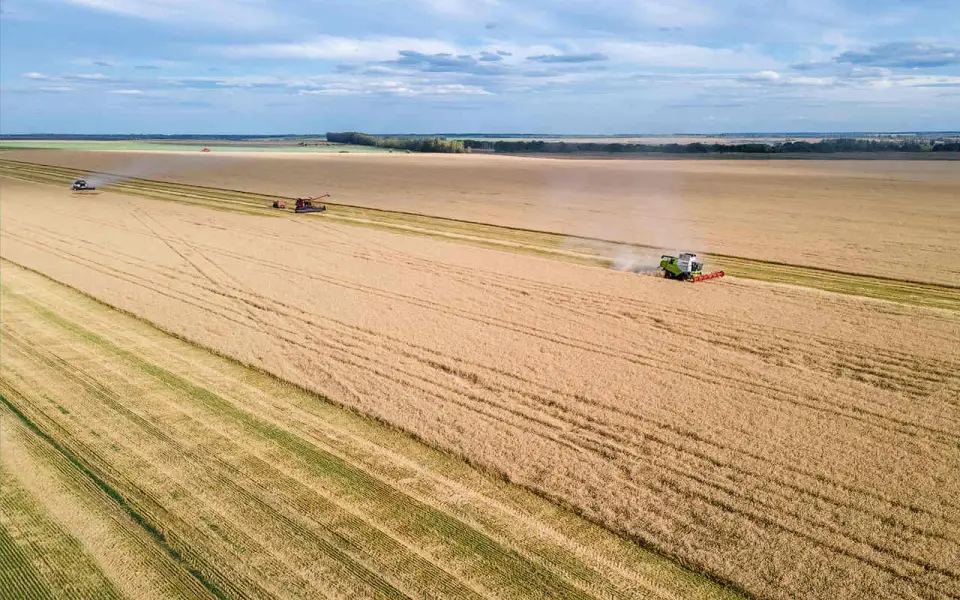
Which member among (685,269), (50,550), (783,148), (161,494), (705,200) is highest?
(783,148)

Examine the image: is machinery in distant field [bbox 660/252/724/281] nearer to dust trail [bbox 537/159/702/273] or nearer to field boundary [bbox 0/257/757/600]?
dust trail [bbox 537/159/702/273]

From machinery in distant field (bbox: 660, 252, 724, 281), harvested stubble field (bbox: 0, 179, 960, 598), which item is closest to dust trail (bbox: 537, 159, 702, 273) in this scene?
machinery in distant field (bbox: 660, 252, 724, 281)

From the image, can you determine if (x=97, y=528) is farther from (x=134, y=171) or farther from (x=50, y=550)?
(x=134, y=171)

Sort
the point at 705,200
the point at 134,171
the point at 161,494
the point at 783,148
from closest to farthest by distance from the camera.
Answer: the point at 161,494
the point at 705,200
the point at 134,171
the point at 783,148

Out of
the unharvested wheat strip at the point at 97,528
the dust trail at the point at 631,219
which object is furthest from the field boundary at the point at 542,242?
the unharvested wheat strip at the point at 97,528

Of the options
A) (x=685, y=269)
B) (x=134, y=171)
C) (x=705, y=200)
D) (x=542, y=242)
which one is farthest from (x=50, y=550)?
(x=134, y=171)

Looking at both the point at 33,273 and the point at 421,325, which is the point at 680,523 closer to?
the point at 421,325

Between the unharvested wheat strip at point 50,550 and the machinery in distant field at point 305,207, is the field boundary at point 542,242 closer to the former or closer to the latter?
the machinery in distant field at point 305,207
